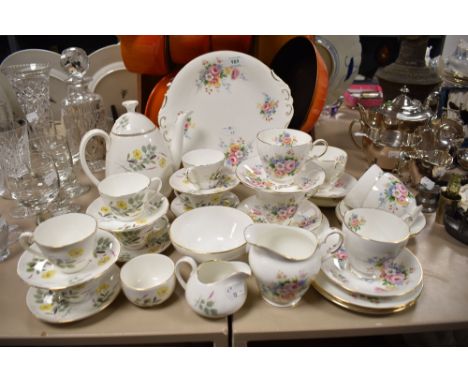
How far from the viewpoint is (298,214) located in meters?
0.86

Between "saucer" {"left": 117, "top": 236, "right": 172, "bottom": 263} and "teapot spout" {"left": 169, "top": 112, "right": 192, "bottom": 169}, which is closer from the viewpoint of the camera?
"saucer" {"left": 117, "top": 236, "right": 172, "bottom": 263}

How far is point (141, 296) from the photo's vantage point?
0.66 meters

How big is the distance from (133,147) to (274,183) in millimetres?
327

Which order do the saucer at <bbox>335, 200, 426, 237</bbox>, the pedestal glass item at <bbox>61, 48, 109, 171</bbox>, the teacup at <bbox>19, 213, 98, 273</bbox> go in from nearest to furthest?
1. the teacup at <bbox>19, 213, 98, 273</bbox>
2. the saucer at <bbox>335, 200, 426, 237</bbox>
3. the pedestal glass item at <bbox>61, 48, 109, 171</bbox>

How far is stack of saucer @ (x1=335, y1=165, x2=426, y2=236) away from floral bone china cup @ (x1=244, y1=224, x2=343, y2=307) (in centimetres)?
18

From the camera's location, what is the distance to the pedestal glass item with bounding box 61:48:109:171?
1.04 metres

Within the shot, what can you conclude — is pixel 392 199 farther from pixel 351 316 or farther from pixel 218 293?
pixel 218 293

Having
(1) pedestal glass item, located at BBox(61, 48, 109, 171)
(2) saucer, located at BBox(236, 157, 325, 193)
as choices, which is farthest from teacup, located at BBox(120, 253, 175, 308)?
(1) pedestal glass item, located at BBox(61, 48, 109, 171)

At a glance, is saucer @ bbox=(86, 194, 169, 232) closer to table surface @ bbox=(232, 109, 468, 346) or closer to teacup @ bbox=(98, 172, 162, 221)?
teacup @ bbox=(98, 172, 162, 221)

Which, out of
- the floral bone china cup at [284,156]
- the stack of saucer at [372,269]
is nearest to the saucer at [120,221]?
the floral bone china cup at [284,156]

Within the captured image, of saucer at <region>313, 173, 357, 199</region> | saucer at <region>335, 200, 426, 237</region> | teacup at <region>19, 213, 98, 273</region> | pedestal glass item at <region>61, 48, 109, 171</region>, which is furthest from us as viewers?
pedestal glass item at <region>61, 48, 109, 171</region>

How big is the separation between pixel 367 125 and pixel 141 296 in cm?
81

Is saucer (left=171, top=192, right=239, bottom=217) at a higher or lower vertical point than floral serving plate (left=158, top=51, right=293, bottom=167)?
lower

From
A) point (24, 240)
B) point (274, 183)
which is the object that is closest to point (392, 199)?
point (274, 183)
